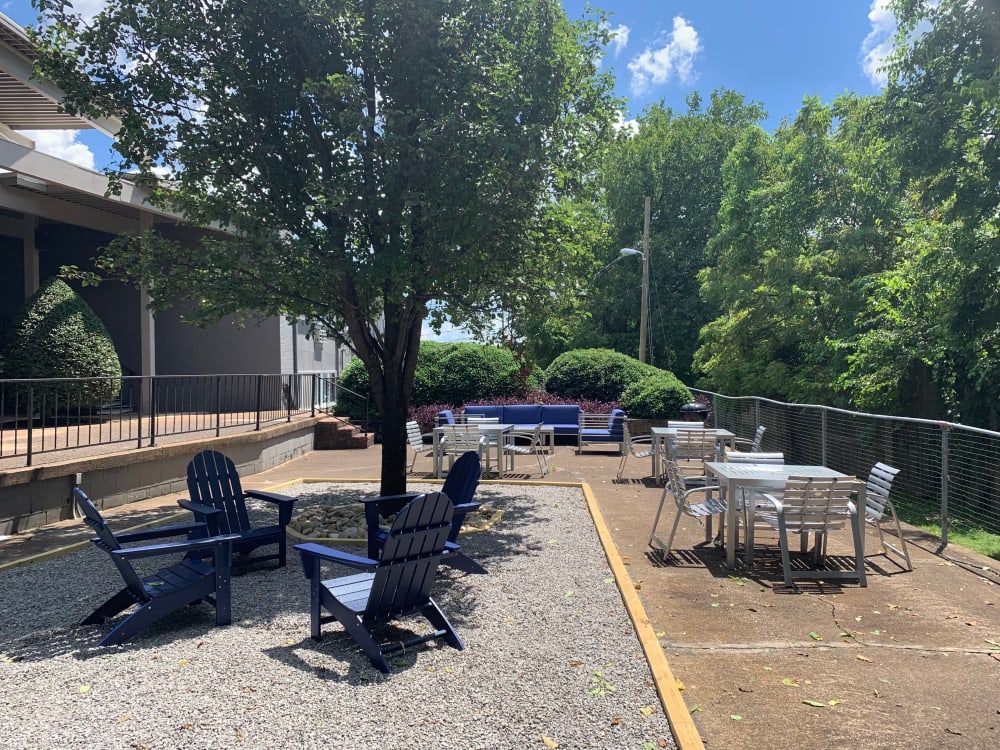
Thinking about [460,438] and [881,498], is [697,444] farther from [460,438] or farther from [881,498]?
[881,498]

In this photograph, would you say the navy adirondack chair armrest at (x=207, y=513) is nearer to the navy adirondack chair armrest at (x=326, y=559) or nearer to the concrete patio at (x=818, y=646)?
the navy adirondack chair armrest at (x=326, y=559)

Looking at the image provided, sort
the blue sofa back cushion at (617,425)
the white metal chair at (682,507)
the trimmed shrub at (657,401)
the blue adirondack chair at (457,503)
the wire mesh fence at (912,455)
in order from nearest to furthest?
the blue adirondack chair at (457,503) < the white metal chair at (682,507) < the wire mesh fence at (912,455) < the blue sofa back cushion at (617,425) < the trimmed shrub at (657,401)

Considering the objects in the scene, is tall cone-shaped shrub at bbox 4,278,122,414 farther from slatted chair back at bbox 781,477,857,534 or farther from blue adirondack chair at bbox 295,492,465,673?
→ slatted chair back at bbox 781,477,857,534

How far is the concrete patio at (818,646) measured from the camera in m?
3.38

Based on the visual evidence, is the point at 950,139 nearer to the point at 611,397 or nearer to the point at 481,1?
the point at 481,1

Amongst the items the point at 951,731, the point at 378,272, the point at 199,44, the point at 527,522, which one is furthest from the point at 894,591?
the point at 199,44

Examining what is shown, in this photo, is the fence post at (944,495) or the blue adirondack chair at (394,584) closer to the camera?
the blue adirondack chair at (394,584)

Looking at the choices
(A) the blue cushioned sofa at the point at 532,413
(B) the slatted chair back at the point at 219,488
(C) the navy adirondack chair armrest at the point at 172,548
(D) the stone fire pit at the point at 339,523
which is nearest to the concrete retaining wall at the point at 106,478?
(D) the stone fire pit at the point at 339,523

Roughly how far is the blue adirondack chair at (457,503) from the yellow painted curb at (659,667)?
1.14 meters

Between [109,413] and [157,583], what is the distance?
6634 mm

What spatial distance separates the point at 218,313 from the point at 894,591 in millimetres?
6868

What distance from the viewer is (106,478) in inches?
342

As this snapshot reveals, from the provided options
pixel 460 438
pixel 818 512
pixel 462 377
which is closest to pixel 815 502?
pixel 818 512

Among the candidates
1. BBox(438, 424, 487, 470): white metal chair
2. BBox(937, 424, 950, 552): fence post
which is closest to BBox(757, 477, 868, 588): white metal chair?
BBox(937, 424, 950, 552): fence post
